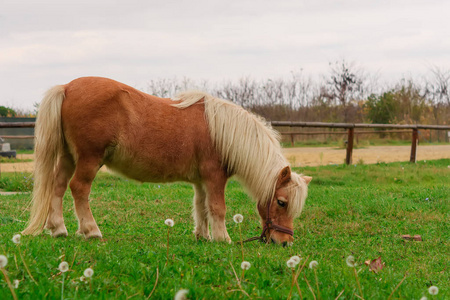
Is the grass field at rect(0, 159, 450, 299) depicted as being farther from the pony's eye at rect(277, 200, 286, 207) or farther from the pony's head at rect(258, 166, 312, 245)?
the pony's eye at rect(277, 200, 286, 207)

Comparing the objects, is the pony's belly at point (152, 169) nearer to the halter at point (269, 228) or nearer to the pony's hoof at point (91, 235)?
the pony's hoof at point (91, 235)

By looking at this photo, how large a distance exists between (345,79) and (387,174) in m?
27.5

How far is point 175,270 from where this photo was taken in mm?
2838

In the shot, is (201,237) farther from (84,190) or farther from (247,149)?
(84,190)

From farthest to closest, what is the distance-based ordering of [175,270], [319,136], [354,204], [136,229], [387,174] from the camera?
[319,136]
[387,174]
[354,204]
[136,229]
[175,270]

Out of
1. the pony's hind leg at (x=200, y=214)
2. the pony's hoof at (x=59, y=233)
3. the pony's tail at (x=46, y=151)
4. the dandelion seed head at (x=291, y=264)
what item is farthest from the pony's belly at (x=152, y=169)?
the dandelion seed head at (x=291, y=264)

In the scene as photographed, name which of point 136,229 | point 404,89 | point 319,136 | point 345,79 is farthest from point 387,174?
point 345,79

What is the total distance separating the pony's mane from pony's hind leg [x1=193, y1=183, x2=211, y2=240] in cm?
44

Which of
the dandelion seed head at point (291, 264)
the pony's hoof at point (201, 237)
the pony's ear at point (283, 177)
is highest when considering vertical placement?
the pony's ear at point (283, 177)

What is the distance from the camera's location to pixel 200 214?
15.6 feet

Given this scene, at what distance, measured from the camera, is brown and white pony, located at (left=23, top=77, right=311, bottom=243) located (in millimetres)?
3984

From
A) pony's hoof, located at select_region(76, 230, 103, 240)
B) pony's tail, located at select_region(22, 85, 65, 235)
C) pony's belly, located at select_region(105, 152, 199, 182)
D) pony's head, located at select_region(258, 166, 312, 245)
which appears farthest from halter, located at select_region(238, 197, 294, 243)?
pony's tail, located at select_region(22, 85, 65, 235)

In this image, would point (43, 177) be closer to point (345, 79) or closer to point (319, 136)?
point (319, 136)

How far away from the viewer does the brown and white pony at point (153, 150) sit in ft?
13.1
